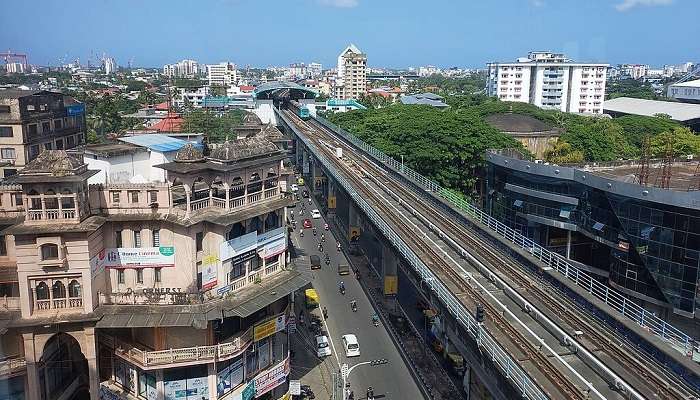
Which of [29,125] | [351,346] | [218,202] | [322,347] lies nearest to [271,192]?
[218,202]

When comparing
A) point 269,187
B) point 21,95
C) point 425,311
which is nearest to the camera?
point 269,187

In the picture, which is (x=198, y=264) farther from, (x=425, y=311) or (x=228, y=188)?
(x=425, y=311)

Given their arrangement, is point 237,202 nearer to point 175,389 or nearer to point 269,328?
point 269,328

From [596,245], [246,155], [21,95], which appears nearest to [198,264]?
[246,155]

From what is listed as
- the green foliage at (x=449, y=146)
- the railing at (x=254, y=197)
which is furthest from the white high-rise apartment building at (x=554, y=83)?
the railing at (x=254, y=197)

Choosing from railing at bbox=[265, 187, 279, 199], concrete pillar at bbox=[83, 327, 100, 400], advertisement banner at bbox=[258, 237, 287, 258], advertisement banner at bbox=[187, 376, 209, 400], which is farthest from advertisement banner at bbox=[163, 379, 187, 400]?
railing at bbox=[265, 187, 279, 199]

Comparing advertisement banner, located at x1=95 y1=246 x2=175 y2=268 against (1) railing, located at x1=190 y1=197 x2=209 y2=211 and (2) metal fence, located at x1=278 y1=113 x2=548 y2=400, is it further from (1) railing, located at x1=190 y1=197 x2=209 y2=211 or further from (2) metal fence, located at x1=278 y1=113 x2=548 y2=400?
(2) metal fence, located at x1=278 y1=113 x2=548 y2=400

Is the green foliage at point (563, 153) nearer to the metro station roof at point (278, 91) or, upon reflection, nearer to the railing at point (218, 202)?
the railing at point (218, 202)
